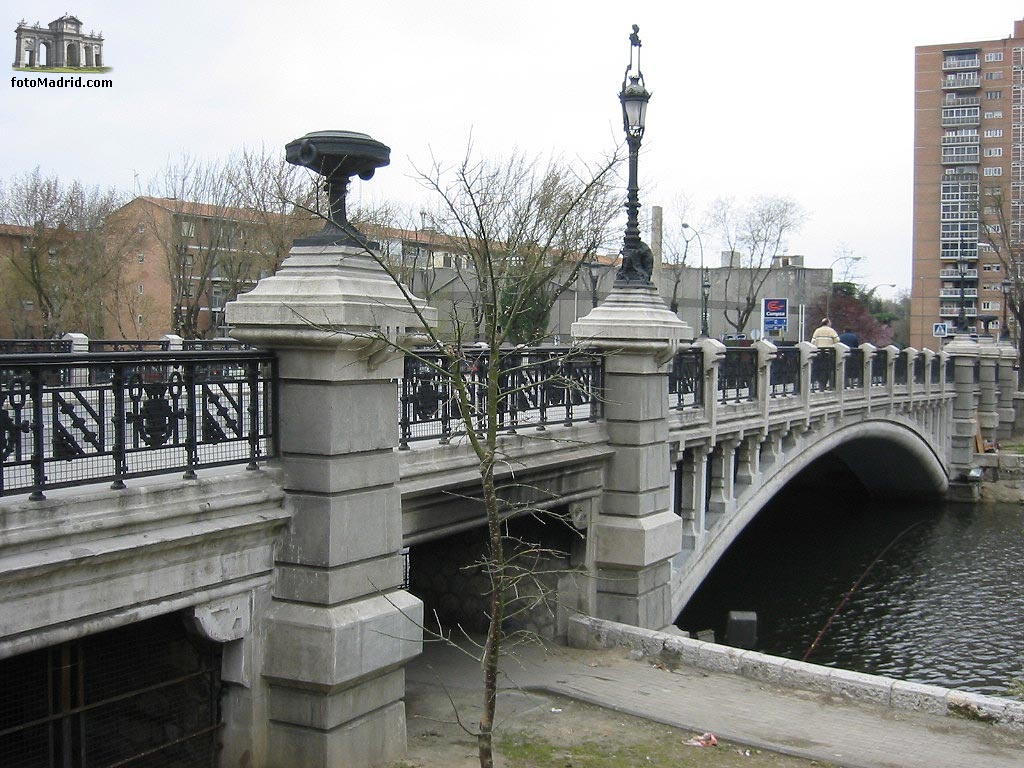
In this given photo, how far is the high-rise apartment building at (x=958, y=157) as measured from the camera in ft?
279

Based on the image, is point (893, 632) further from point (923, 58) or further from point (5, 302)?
point (923, 58)

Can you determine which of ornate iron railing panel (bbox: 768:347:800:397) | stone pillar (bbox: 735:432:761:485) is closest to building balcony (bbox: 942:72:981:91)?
ornate iron railing panel (bbox: 768:347:800:397)

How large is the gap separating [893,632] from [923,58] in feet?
261

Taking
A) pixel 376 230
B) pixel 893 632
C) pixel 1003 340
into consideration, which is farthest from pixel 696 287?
pixel 893 632

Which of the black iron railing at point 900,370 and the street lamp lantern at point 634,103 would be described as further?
the black iron railing at point 900,370

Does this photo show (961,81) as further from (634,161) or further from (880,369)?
(634,161)

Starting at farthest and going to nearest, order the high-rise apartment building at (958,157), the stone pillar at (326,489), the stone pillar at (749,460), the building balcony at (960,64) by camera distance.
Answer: the building balcony at (960,64)
the high-rise apartment building at (958,157)
the stone pillar at (749,460)
the stone pillar at (326,489)

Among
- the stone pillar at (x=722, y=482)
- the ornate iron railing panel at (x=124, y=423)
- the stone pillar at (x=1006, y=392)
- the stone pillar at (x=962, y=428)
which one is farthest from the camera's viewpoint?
the stone pillar at (x=1006, y=392)

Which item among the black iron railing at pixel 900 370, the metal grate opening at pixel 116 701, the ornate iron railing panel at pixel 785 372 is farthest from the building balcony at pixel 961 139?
the metal grate opening at pixel 116 701

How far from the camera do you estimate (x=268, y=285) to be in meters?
7.76

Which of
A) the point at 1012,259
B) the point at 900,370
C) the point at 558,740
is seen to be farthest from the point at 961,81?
the point at 558,740

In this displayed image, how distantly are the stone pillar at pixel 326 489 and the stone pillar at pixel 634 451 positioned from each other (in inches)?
196

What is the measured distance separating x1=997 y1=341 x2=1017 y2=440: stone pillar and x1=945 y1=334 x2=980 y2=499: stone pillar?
2.78 metres

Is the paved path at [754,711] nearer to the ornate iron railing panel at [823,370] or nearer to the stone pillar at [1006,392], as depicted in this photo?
the ornate iron railing panel at [823,370]
